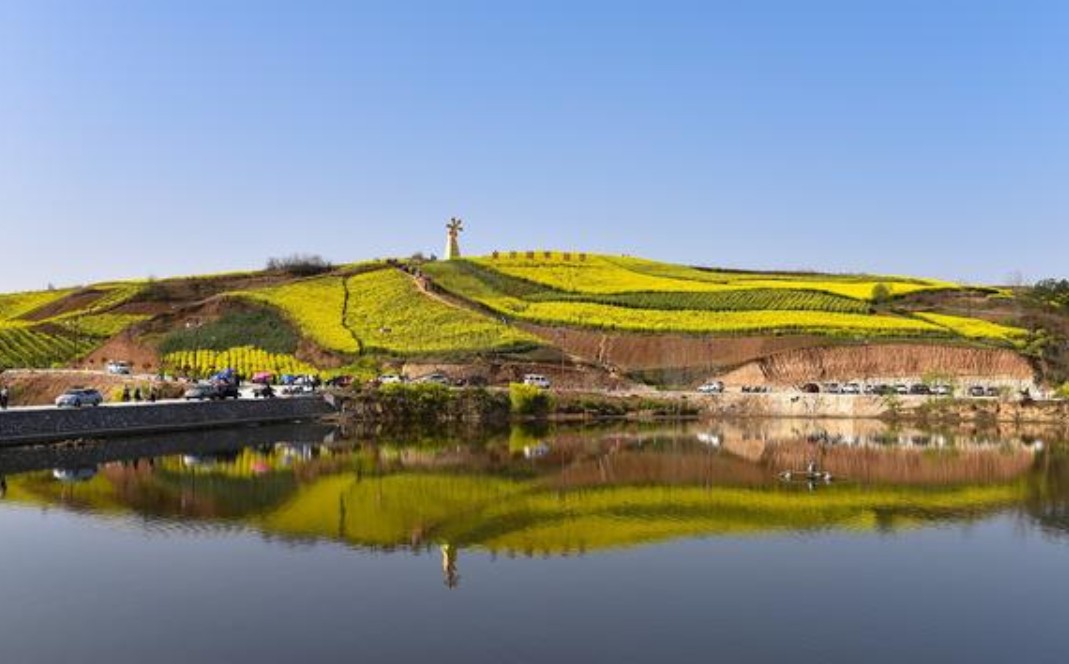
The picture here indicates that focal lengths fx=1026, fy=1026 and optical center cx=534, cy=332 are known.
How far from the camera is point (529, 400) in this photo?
79.6m

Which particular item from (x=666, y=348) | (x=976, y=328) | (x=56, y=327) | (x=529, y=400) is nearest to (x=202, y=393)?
(x=529, y=400)

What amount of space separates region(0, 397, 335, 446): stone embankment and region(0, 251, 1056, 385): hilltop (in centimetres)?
1422

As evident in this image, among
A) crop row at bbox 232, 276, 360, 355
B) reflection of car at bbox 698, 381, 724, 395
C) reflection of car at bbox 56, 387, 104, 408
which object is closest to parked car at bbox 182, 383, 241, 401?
reflection of car at bbox 56, 387, 104, 408

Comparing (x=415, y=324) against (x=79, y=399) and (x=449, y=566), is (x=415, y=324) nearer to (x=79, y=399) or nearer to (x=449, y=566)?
(x=79, y=399)

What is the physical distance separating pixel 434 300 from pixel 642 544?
77.2 metres

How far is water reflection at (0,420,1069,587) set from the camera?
35.8 meters

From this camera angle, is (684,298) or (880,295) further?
(880,295)

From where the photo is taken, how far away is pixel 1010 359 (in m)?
91.1

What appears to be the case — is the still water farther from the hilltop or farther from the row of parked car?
the hilltop

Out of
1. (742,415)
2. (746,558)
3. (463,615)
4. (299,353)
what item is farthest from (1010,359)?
(463,615)

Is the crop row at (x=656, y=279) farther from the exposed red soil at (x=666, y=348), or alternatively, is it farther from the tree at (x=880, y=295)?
the exposed red soil at (x=666, y=348)

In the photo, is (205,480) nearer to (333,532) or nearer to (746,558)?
(333,532)

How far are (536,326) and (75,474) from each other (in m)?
59.3

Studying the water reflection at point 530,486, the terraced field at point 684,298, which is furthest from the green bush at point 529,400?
the terraced field at point 684,298
